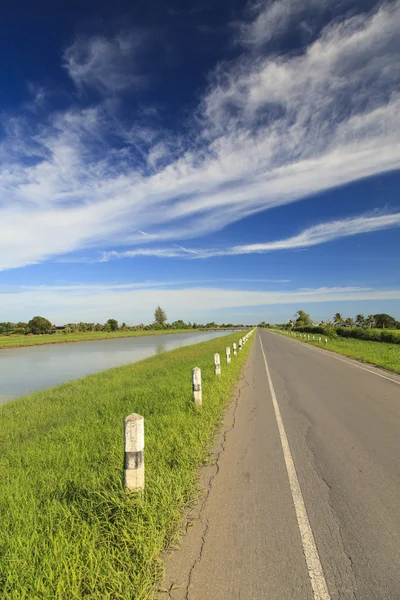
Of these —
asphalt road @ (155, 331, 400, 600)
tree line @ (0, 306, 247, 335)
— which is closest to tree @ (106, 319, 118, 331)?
tree line @ (0, 306, 247, 335)

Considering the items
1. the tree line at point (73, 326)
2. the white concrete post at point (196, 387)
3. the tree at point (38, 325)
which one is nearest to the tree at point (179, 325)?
the tree line at point (73, 326)

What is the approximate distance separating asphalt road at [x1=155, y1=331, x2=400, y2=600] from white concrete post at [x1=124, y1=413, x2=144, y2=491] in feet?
2.38

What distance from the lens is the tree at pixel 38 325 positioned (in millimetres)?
104188

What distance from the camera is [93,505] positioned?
→ 3461 mm

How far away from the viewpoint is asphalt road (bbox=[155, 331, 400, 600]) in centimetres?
254

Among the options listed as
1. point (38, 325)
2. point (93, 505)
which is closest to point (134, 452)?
point (93, 505)

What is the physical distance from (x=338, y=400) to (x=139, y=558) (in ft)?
25.2

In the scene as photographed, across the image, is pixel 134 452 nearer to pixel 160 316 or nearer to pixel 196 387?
pixel 196 387

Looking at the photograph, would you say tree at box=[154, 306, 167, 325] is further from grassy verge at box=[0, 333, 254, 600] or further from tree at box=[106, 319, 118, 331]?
grassy verge at box=[0, 333, 254, 600]

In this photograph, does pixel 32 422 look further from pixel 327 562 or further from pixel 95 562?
pixel 327 562

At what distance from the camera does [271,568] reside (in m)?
2.68

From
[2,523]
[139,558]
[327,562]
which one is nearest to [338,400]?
[327,562]

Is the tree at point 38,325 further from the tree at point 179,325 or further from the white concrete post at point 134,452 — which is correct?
the white concrete post at point 134,452

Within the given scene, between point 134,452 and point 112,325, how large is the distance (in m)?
126
